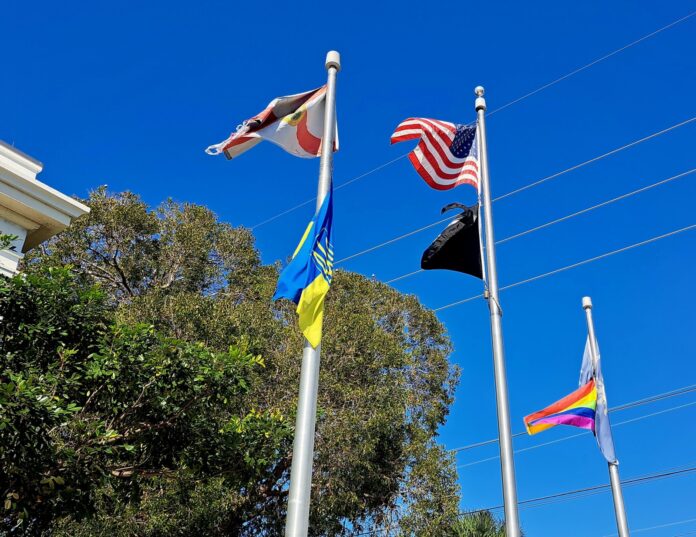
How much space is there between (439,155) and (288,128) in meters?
2.53

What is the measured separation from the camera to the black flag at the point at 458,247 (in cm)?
992

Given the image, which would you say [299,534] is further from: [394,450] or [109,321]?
Answer: [394,450]

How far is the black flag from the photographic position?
9.92 metres

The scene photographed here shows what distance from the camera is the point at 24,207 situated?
10609 mm

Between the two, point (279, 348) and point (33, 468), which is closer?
point (33, 468)

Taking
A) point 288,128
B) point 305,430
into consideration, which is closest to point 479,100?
point 288,128

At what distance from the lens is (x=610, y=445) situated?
11734 millimetres

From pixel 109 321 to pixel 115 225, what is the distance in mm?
15175

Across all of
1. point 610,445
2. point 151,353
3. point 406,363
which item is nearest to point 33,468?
point 151,353

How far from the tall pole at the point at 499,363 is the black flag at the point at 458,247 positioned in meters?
0.22

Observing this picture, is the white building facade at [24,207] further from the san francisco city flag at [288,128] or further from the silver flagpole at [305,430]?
the silver flagpole at [305,430]

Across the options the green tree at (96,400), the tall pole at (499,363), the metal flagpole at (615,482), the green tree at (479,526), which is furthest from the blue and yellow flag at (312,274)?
the green tree at (479,526)

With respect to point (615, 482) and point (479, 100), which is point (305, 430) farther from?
point (615, 482)

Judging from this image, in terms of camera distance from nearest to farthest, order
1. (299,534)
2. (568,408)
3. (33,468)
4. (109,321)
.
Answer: (299,534) < (33,468) < (109,321) < (568,408)
